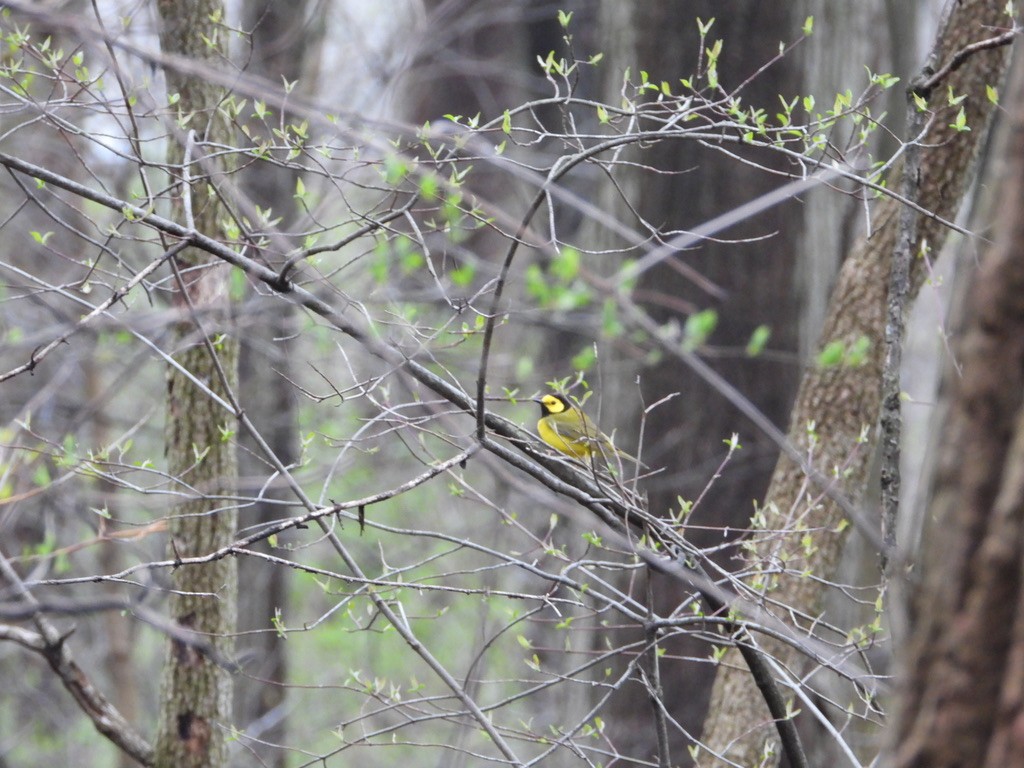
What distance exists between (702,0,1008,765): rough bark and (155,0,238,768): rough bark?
1.84 meters

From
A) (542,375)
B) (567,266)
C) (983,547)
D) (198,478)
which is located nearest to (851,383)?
(198,478)

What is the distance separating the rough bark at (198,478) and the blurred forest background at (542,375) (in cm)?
2

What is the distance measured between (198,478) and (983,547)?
10.4ft

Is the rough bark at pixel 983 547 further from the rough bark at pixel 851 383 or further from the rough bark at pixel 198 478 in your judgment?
the rough bark at pixel 198 478

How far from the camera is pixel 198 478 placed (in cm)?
413

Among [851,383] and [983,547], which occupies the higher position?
[851,383]

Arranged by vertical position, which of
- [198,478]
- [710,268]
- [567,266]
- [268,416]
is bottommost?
[567,266]

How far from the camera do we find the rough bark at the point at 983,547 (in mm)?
1494

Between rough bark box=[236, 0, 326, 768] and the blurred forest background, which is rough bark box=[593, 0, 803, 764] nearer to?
the blurred forest background

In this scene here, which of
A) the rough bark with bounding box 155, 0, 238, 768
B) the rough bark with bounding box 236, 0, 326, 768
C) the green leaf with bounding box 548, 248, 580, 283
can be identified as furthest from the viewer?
the rough bark with bounding box 236, 0, 326, 768

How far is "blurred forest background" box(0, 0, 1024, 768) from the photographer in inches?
75.9

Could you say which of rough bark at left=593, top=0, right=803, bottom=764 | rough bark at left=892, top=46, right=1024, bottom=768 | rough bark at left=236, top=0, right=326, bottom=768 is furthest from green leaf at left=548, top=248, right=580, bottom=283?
→ rough bark at left=236, top=0, right=326, bottom=768

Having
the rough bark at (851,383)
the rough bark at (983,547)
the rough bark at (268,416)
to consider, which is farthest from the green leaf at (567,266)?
the rough bark at (268,416)

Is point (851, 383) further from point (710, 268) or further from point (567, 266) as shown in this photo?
point (567, 266)
